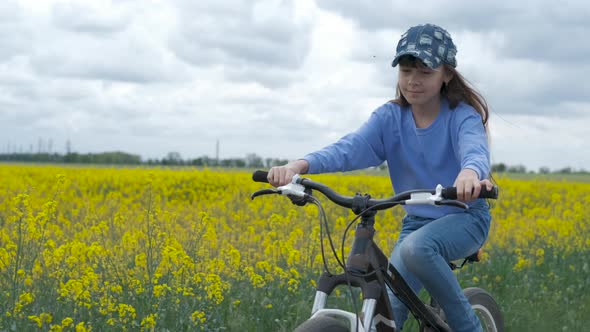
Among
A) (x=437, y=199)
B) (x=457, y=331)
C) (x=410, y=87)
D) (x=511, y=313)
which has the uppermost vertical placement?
(x=410, y=87)

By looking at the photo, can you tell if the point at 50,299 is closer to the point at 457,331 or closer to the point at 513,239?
the point at 457,331

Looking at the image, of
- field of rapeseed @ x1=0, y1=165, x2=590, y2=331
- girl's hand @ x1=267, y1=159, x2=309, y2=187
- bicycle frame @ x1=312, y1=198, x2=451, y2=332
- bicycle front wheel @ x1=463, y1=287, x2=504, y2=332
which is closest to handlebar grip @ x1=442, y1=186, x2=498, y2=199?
A: bicycle frame @ x1=312, y1=198, x2=451, y2=332

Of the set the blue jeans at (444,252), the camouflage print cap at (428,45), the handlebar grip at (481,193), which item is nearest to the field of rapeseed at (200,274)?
the blue jeans at (444,252)

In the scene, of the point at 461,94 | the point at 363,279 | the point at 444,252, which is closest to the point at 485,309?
the point at 444,252

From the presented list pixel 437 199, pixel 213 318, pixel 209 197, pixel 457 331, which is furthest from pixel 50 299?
pixel 209 197

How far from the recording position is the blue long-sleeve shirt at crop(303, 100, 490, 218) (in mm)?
3527

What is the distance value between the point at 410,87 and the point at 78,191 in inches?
564

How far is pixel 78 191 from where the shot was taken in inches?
657

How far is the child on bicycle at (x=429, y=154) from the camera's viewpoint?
3289 millimetres

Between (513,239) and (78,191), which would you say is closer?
(513,239)

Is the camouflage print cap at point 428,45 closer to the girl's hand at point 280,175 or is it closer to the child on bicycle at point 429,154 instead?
the child on bicycle at point 429,154

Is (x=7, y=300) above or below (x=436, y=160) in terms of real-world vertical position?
below

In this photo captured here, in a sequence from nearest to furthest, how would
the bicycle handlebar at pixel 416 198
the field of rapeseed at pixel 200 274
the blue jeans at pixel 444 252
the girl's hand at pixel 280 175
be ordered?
the bicycle handlebar at pixel 416 198 → the girl's hand at pixel 280 175 → the blue jeans at pixel 444 252 → the field of rapeseed at pixel 200 274

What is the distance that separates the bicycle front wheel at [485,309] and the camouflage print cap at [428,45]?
1.49 m
